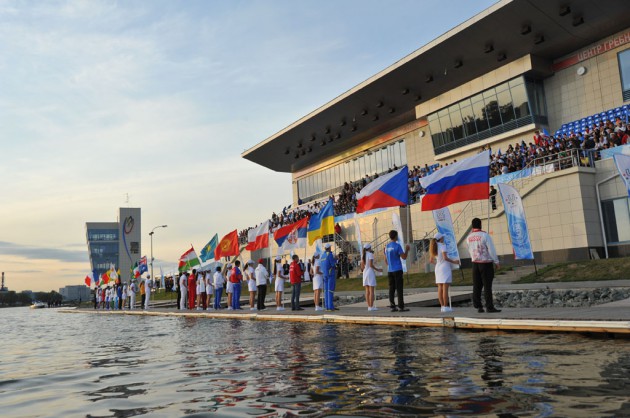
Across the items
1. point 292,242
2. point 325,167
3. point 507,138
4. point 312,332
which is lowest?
point 312,332

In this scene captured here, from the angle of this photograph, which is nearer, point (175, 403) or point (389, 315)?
point (175, 403)

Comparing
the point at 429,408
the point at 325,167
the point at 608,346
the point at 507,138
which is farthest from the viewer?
the point at 325,167

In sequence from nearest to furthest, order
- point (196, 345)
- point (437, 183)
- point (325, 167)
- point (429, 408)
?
point (429, 408) < point (196, 345) < point (437, 183) < point (325, 167)

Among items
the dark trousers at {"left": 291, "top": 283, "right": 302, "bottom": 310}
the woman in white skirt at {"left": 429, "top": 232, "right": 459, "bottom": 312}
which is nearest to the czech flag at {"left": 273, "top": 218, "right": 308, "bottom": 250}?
the dark trousers at {"left": 291, "top": 283, "right": 302, "bottom": 310}

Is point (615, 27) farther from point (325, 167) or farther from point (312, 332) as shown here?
point (325, 167)

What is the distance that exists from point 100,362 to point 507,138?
34.9 metres

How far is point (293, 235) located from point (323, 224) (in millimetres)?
3673

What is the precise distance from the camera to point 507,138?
126ft

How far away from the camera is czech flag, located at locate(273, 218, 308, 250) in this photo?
2434cm

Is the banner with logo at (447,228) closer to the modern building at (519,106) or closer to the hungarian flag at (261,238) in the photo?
the modern building at (519,106)

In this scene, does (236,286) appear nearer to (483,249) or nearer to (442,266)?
(442,266)

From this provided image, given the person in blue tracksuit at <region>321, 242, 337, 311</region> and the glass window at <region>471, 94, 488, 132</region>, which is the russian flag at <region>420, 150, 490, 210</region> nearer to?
the person in blue tracksuit at <region>321, 242, 337, 311</region>

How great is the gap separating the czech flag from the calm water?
548 inches

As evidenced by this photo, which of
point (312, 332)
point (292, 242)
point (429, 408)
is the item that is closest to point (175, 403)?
point (429, 408)
